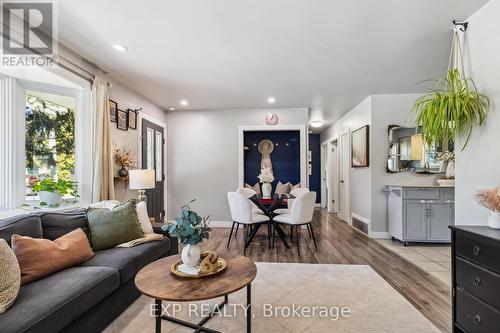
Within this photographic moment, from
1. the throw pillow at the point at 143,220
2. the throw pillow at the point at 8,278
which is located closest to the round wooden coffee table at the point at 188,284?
the throw pillow at the point at 8,278

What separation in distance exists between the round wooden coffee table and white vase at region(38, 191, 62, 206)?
1601 mm

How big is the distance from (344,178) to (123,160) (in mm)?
4882

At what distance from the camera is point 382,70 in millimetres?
3287

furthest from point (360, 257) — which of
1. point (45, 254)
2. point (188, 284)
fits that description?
point (45, 254)

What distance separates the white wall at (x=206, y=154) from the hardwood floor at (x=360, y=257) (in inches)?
30.5

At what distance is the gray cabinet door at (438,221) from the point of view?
3740 millimetres

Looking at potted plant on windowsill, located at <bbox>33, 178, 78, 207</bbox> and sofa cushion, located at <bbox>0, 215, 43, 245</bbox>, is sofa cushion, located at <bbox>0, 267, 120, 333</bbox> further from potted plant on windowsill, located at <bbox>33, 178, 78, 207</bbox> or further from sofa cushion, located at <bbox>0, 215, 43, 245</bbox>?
potted plant on windowsill, located at <bbox>33, 178, 78, 207</bbox>

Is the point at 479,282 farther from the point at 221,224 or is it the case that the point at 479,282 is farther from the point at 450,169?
the point at 221,224

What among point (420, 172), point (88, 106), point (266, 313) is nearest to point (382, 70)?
point (420, 172)

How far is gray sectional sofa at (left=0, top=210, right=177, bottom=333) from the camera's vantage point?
131 centimetres

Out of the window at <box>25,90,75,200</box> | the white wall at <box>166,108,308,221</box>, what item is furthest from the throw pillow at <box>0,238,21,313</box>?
the white wall at <box>166,108,308,221</box>

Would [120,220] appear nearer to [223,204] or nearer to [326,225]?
[223,204]

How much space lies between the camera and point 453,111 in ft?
6.37

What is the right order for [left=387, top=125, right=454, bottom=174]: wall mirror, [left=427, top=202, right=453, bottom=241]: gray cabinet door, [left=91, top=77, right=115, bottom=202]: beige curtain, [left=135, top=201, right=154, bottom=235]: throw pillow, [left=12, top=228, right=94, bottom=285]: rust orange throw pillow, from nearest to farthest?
[left=12, top=228, right=94, bottom=285]: rust orange throw pillow
[left=135, top=201, right=154, bottom=235]: throw pillow
[left=91, top=77, right=115, bottom=202]: beige curtain
[left=427, top=202, right=453, bottom=241]: gray cabinet door
[left=387, top=125, right=454, bottom=174]: wall mirror
